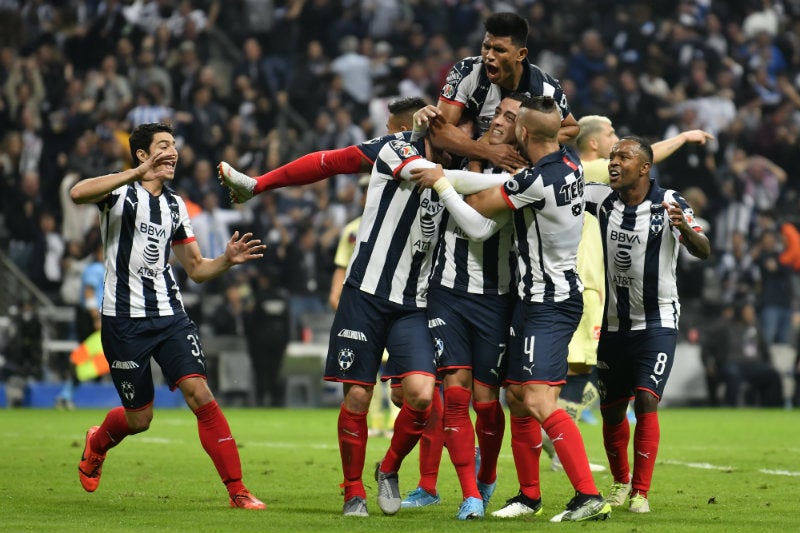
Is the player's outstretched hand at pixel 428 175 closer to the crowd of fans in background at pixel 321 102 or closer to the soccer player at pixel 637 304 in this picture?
the soccer player at pixel 637 304

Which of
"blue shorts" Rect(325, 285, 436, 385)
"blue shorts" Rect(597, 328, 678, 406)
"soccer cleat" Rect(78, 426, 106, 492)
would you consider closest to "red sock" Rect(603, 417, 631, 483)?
"blue shorts" Rect(597, 328, 678, 406)

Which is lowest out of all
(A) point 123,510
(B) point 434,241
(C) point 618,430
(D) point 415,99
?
(A) point 123,510

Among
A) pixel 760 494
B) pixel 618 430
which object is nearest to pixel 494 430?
pixel 618 430

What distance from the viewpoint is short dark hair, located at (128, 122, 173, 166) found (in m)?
7.90

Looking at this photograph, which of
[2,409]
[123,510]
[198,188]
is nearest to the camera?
[123,510]

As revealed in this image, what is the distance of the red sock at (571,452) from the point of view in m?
6.84

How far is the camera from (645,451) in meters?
7.66

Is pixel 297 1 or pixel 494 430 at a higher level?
pixel 297 1

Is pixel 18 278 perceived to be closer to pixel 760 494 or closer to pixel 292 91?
pixel 292 91

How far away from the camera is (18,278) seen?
18.3 meters

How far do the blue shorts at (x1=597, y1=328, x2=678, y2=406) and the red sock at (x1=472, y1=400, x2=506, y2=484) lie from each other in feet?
2.38

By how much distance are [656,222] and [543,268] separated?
3.48ft

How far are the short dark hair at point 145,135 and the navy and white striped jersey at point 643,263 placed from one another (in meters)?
2.81

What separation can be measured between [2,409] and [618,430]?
38.0 ft
